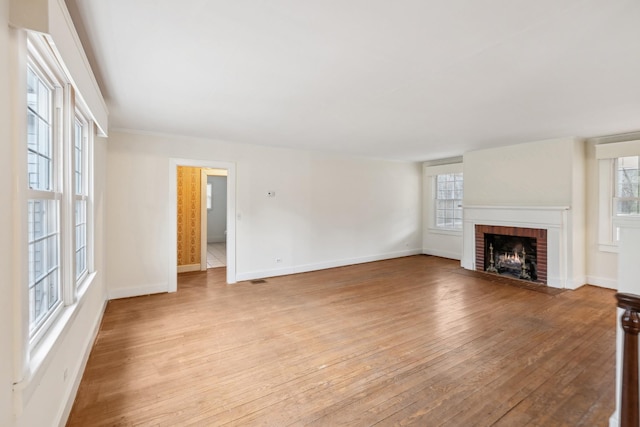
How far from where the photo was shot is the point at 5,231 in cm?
114

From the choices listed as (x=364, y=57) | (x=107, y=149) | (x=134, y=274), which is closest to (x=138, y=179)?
(x=107, y=149)

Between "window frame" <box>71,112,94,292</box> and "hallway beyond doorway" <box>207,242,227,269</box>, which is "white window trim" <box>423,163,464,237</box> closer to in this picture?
"hallway beyond doorway" <box>207,242,227,269</box>

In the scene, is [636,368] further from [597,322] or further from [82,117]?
[82,117]

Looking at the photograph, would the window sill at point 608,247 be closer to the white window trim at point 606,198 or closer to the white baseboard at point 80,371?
the white window trim at point 606,198

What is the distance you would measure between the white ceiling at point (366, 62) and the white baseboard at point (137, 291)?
7.69ft

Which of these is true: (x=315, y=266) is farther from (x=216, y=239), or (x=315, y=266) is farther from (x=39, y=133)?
(x=216, y=239)

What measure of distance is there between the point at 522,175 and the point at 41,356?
6399 mm

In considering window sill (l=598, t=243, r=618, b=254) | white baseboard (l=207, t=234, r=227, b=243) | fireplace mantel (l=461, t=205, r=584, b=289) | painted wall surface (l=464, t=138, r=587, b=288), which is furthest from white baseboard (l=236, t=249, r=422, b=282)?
white baseboard (l=207, t=234, r=227, b=243)

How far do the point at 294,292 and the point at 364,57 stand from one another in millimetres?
3502

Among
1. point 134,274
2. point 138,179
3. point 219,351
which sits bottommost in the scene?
point 219,351

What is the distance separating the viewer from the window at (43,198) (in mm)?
1636

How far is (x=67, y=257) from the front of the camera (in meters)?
2.06

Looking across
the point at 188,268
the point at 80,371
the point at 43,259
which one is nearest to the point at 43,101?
the point at 43,259

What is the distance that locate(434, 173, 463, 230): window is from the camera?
7.23 metres
